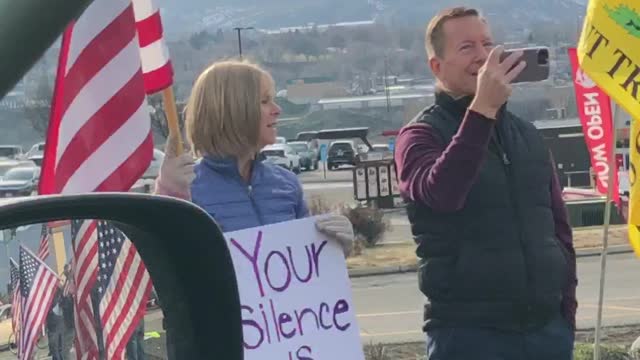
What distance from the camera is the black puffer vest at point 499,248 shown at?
3727 mm

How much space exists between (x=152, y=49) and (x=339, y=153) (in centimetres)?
5863

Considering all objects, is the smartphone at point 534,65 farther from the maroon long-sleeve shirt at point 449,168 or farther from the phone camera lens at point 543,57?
the maroon long-sleeve shirt at point 449,168

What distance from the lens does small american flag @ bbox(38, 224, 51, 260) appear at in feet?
5.50

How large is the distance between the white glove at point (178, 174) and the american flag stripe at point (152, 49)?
64cm

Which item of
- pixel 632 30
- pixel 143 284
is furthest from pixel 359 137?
pixel 143 284

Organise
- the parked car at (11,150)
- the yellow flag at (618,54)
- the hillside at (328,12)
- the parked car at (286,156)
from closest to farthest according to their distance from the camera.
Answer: the yellow flag at (618,54) → the parked car at (286,156) → the parked car at (11,150) → the hillside at (328,12)

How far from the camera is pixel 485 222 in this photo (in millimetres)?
3721

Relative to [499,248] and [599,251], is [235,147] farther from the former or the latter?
[599,251]

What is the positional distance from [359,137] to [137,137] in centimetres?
6179

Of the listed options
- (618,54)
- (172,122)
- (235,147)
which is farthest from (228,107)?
(618,54)

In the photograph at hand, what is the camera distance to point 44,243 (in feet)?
5.80

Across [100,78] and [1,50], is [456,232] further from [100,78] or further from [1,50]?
[1,50]

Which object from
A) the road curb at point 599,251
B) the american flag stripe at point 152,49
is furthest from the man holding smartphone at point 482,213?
the road curb at point 599,251

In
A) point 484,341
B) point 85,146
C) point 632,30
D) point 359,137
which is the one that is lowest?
point 484,341
